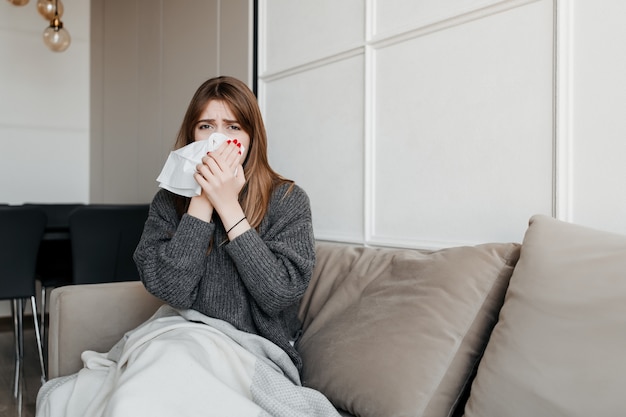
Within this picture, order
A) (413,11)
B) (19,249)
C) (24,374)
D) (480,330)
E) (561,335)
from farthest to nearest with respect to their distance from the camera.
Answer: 1. (24,374)
2. (19,249)
3. (413,11)
4. (480,330)
5. (561,335)

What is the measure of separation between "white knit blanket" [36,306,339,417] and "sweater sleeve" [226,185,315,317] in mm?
107

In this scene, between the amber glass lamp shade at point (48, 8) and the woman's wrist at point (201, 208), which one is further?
the amber glass lamp shade at point (48, 8)

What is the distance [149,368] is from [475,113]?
44.1 inches

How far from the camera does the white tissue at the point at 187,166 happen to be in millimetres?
1537

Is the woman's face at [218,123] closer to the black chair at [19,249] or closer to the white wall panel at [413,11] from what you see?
the white wall panel at [413,11]

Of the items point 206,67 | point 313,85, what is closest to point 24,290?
point 206,67

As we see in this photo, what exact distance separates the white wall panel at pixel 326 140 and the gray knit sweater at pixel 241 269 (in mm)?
624

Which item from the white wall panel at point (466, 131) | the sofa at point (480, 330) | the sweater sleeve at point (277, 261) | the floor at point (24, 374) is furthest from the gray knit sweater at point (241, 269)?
the floor at point (24, 374)

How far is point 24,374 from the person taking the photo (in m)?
3.04

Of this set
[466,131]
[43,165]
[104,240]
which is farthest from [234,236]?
[43,165]

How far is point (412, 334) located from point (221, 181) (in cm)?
60

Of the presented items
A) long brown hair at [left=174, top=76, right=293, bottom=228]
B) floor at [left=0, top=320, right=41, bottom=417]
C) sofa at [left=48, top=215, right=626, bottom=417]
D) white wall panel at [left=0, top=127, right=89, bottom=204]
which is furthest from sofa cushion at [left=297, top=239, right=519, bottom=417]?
white wall panel at [left=0, top=127, right=89, bottom=204]

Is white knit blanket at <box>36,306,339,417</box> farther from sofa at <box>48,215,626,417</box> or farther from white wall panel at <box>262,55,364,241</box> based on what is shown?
white wall panel at <box>262,55,364,241</box>

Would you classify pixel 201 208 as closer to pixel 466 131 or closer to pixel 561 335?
pixel 466 131
